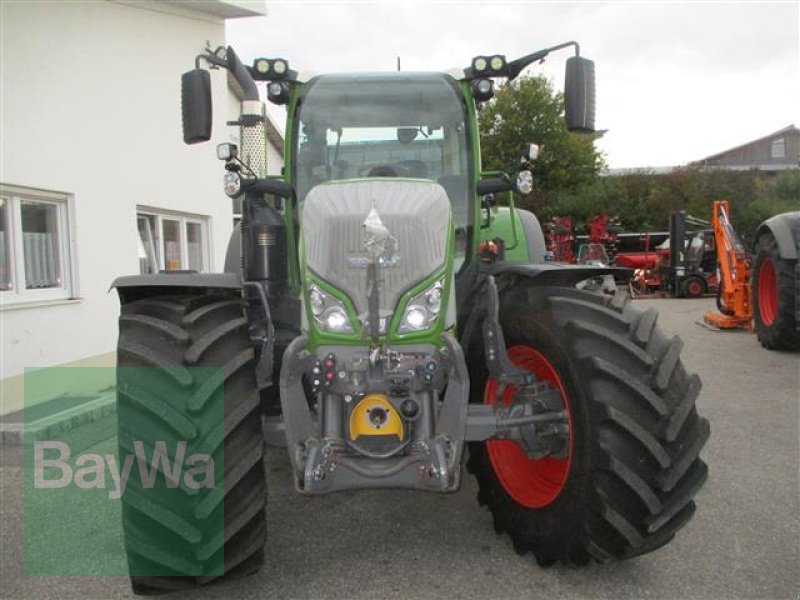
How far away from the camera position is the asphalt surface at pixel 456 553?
278 cm

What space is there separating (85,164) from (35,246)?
105 cm

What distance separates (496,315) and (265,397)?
110 centimetres

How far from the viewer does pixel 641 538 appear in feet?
8.61

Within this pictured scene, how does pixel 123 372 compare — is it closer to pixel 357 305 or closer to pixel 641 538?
pixel 357 305

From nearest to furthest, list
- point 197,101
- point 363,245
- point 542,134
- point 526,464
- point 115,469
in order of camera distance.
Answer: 1. point 363,245
2. point 526,464
3. point 197,101
4. point 115,469
5. point 542,134

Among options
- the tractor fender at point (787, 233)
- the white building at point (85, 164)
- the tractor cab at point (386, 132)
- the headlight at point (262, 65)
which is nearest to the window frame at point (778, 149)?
the tractor fender at point (787, 233)

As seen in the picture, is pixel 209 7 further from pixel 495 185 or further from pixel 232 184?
pixel 495 185

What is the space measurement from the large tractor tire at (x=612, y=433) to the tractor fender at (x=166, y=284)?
4.41ft

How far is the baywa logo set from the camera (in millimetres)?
2496

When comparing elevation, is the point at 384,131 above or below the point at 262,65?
below

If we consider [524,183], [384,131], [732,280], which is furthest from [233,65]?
[732,280]

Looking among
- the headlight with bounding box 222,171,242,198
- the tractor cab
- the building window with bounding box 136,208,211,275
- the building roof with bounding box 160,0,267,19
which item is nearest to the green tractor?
the headlight with bounding box 222,171,242,198

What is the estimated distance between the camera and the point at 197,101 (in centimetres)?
337

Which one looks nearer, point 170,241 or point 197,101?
point 197,101
